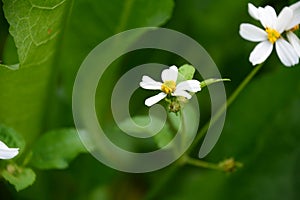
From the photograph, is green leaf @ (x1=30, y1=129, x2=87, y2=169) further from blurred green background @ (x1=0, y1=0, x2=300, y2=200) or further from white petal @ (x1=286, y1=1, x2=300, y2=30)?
white petal @ (x1=286, y1=1, x2=300, y2=30)

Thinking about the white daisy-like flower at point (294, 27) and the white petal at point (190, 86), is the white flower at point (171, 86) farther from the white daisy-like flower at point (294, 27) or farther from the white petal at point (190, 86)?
the white daisy-like flower at point (294, 27)

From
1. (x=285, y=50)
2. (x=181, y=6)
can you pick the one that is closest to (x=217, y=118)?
(x=285, y=50)

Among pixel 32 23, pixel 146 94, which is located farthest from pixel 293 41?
pixel 146 94

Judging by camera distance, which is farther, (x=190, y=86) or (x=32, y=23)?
(x=32, y=23)

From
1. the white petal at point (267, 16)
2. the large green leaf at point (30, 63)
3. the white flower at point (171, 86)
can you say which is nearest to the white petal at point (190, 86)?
the white flower at point (171, 86)

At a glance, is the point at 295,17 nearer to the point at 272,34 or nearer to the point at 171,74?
the point at 272,34

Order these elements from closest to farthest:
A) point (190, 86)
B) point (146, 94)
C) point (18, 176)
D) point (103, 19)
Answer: point (190, 86), point (18, 176), point (103, 19), point (146, 94)
